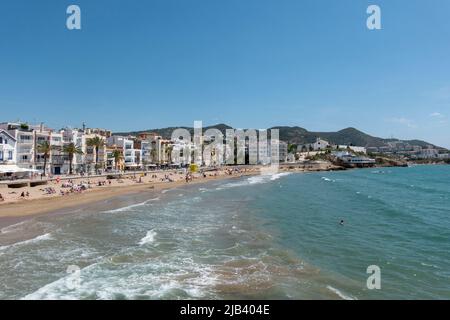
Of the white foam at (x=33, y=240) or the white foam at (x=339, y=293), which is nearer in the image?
the white foam at (x=339, y=293)

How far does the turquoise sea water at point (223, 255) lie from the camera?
13.4m

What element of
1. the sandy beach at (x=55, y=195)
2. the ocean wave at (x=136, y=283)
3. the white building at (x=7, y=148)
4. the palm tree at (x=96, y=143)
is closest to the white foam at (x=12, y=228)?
the sandy beach at (x=55, y=195)

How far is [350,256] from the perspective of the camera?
18312mm

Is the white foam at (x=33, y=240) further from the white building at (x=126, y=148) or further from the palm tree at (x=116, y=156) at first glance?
the white building at (x=126, y=148)

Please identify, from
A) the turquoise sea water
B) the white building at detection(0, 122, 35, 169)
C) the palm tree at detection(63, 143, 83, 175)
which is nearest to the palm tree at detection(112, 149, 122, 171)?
the palm tree at detection(63, 143, 83, 175)

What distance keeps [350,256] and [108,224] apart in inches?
652

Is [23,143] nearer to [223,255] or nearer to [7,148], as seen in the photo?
[7,148]

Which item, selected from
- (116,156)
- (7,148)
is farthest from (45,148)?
(116,156)

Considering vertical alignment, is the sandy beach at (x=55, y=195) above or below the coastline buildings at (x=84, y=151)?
below

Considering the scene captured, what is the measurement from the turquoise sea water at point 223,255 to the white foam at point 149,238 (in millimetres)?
123

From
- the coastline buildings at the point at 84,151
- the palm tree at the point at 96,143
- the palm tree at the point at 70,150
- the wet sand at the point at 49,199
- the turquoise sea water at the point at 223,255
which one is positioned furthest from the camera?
the palm tree at the point at 96,143
